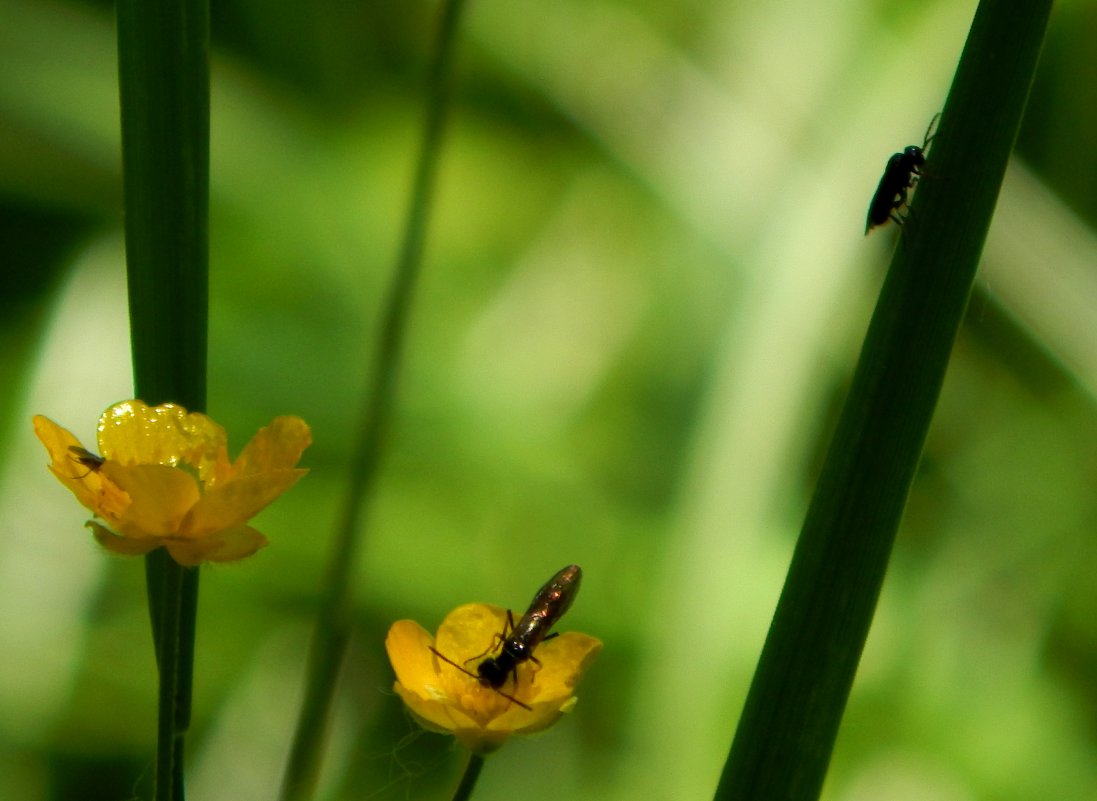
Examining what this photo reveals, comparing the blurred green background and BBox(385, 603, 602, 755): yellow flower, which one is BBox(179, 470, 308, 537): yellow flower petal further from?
the blurred green background

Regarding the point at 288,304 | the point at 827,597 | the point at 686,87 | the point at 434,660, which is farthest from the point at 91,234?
the point at 827,597

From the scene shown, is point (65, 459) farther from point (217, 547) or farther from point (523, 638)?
point (523, 638)

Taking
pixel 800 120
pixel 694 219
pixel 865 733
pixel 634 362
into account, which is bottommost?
pixel 865 733

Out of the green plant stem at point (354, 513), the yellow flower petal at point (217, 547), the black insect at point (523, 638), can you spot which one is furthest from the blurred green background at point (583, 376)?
the yellow flower petal at point (217, 547)

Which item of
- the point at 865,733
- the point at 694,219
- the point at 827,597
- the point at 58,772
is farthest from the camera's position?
the point at 694,219

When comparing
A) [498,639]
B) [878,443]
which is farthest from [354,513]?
[878,443]

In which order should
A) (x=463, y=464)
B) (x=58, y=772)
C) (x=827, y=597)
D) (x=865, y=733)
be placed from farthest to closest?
(x=463, y=464), (x=865, y=733), (x=58, y=772), (x=827, y=597)

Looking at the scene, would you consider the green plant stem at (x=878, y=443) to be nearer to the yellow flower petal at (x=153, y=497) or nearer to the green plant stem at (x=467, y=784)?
the green plant stem at (x=467, y=784)

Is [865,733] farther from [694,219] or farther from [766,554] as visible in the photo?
[694,219]
